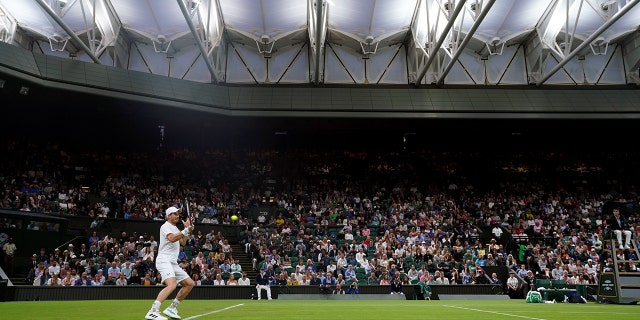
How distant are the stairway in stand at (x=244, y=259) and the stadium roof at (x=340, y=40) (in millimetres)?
10512

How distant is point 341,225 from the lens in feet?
90.3

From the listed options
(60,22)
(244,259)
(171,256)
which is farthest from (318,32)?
(171,256)

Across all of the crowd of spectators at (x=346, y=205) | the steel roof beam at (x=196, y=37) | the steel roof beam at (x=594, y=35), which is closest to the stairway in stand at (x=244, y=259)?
the crowd of spectators at (x=346, y=205)

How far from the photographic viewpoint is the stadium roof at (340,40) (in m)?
28.4

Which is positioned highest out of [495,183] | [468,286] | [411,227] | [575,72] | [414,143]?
[575,72]

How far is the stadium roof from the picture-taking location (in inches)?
1117

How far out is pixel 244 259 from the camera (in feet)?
80.4

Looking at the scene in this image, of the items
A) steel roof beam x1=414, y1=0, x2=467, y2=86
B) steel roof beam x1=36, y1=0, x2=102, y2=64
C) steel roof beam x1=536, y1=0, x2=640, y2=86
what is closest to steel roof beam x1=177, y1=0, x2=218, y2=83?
steel roof beam x1=36, y1=0, x2=102, y2=64

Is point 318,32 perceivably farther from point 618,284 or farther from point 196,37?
point 618,284

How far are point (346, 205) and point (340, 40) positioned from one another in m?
11.4

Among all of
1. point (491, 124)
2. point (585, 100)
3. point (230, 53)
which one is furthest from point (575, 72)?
point (230, 53)

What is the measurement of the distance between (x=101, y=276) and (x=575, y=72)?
3196 cm

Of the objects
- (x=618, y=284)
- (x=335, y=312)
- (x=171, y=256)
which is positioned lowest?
(x=335, y=312)

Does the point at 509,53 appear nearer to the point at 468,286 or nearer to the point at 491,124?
the point at 491,124
